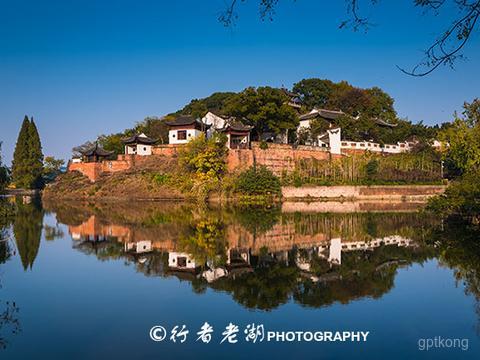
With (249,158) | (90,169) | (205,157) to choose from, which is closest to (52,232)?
(205,157)

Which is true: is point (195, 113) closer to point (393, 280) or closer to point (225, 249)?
point (225, 249)

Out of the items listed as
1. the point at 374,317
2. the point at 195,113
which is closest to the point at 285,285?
the point at 374,317

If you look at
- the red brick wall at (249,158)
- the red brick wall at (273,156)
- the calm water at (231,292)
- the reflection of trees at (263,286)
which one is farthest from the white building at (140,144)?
the reflection of trees at (263,286)

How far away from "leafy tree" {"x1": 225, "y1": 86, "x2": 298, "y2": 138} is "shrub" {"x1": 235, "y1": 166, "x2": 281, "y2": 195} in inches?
246

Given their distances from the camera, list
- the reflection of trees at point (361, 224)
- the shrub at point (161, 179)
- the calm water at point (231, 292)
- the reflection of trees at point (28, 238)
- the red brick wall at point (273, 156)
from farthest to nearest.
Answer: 1. the shrub at point (161, 179)
2. the red brick wall at point (273, 156)
3. the reflection of trees at point (361, 224)
4. the reflection of trees at point (28, 238)
5. the calm water at point (231, 292)

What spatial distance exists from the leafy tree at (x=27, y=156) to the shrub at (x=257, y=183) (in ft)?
109

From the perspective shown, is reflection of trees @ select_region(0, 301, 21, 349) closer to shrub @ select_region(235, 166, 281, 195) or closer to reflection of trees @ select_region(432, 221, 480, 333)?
reflection of trees @ select_region(432, 221, 480, 333)

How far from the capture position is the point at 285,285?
930 centimetres

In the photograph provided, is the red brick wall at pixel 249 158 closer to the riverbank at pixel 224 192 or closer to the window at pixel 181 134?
the window at pixel 181 134

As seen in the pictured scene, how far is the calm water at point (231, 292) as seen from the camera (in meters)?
6.01

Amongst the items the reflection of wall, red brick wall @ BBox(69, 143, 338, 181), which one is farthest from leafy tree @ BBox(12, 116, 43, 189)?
the reflection of wall

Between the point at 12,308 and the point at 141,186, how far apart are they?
104 feet

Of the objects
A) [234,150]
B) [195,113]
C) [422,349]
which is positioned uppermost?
[195,113]

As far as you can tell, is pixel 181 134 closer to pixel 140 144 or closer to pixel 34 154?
pixel 140 144
